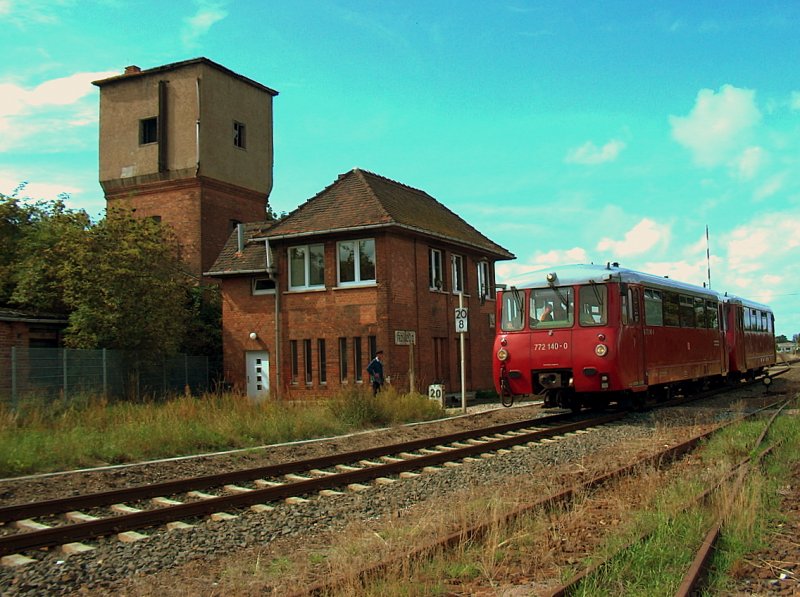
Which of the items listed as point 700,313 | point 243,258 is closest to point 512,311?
point 700,313

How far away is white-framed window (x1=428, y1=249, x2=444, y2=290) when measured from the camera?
2777 centimetres

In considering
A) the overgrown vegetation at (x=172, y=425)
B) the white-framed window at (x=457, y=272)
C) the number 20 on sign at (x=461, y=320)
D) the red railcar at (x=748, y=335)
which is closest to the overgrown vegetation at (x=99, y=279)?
the overgrown vegetation at (x=172, y=425)

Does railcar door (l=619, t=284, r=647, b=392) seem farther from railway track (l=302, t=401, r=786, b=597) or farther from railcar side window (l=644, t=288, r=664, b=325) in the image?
railway track (l=302, t=401, r=786, b=597)

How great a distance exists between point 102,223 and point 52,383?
6.74 meters

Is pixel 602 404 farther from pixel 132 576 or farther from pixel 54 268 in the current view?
pixel 54 268

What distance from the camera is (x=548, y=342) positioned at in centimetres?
1584

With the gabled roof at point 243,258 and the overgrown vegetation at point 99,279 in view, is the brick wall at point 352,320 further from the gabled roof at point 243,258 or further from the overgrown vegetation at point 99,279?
the overgrown vegetation at point 99,279

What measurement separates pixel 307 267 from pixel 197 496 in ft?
59.5

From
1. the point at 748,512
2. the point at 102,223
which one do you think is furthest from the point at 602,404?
the point at 102,223

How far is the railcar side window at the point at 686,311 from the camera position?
18703 mm

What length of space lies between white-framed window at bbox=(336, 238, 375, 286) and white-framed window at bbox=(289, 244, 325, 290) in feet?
2.35

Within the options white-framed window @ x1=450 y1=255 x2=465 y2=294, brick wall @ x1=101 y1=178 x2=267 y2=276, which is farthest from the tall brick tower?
white-framed window @ x1=450 y1=255 x2=465 y2=294

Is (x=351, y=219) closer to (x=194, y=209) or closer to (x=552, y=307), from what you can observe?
(x=194, y=209)

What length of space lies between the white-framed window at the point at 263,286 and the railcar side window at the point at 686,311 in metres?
14.1
